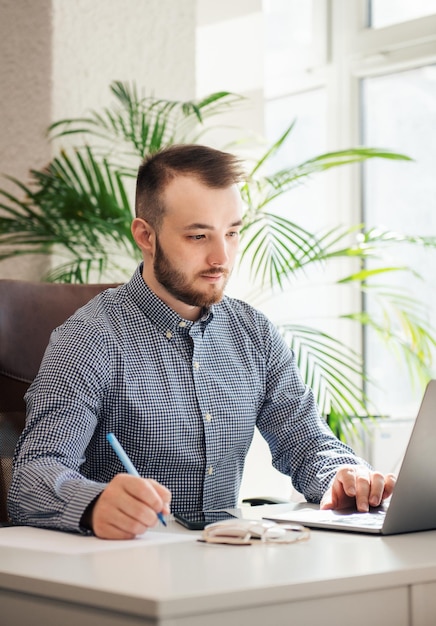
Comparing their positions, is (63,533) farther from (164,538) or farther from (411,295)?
(411,295)

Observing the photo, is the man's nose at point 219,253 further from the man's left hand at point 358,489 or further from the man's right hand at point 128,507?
the man's right hand at point 128,507

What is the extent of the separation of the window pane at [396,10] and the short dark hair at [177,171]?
199 centimetres

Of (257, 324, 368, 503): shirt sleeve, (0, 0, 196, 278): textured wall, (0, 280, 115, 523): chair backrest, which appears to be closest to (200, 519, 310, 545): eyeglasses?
(257, 324, 368, 503): shirt sleeve

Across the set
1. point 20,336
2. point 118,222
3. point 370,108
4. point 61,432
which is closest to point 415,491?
point 61,432

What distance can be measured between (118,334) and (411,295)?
6.76 ft

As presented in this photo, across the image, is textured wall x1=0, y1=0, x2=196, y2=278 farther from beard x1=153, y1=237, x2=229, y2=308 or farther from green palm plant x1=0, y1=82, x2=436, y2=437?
beard x1=153, y1=237, x2=229, y2=308

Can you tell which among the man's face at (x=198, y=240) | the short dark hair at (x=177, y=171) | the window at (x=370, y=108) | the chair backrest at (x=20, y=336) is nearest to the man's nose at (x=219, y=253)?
the man's face at (x=198, y=240)

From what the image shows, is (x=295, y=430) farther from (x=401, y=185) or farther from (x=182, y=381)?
(x=401, y=185)

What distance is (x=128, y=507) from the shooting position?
124cm

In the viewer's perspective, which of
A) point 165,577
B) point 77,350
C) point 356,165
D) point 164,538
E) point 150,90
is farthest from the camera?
point 356,165

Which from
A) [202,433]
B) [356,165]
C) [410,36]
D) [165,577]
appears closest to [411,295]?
[356,165]

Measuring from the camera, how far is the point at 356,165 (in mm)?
3783

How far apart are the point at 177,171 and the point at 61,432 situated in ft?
1.83

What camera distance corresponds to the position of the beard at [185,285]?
170cm
